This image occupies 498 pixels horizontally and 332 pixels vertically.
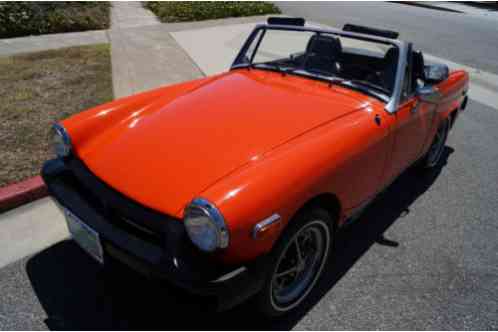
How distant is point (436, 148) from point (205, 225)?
3.11 meters

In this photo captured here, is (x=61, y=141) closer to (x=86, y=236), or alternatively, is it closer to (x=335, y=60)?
(x=86, y=236)

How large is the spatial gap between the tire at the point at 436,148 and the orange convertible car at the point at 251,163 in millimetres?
543

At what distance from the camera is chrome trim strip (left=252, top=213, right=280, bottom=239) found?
1742mm

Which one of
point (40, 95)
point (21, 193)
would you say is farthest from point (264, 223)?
point (40, 95)

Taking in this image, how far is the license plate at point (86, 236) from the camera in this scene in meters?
2.02

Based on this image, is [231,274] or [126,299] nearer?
[231,274]

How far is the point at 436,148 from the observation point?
3939mm

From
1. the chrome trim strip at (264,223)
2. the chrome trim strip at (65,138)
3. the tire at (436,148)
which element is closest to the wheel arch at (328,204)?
the chrome trim strip at (264,223)

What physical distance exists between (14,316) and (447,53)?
33.3ft

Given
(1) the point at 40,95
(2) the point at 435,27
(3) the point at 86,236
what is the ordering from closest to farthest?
(3) the point at 86,236
(1) the point at 40,95
(2) the point at 435,27

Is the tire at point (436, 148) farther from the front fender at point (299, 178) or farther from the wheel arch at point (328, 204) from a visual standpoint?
the wheel arch at point (328, 204)

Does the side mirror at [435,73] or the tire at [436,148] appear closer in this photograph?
the side mirror at [435,73]

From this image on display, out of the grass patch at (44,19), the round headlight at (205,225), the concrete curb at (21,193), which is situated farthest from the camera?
the grass patch at (44,19)

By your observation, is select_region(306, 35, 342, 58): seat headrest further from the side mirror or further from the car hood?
the side mirror
